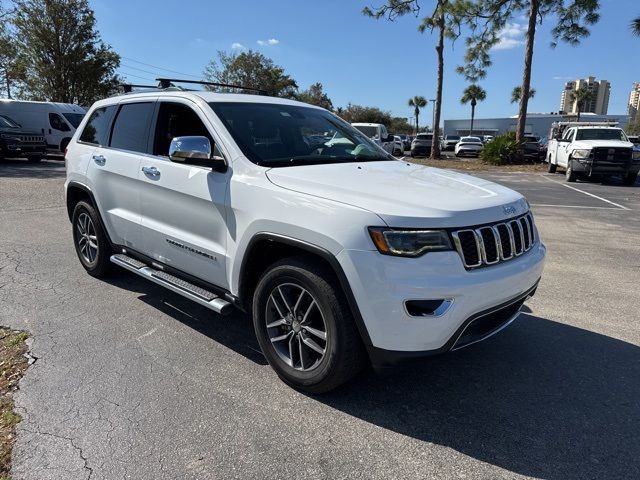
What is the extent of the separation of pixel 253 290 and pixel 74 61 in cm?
3794

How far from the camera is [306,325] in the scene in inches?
121

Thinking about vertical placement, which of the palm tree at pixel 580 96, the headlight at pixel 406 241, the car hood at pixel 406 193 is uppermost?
the palm tree at pixel 580 96

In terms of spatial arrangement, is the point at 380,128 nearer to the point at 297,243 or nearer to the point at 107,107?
the point at 107,107

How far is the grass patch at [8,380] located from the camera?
8.49 feet

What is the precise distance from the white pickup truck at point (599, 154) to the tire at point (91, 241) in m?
15.8

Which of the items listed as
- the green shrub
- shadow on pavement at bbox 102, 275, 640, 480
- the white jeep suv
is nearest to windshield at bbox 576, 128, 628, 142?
the green shrub

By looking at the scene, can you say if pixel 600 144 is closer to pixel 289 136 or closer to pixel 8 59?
→ pixel 289 136

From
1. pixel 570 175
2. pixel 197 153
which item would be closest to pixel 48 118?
pixel 570 175

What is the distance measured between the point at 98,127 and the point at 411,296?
407 centimetres

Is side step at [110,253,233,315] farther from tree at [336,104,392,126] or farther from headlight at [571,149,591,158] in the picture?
tree at [336,104,392,126]

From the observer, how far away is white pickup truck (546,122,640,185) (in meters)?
15.8

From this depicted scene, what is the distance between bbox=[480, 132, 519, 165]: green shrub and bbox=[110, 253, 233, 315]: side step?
22964 millimetres

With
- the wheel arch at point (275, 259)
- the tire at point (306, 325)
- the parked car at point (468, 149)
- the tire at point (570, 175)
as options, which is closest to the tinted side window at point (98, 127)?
the wheel arch at point (275, 259)

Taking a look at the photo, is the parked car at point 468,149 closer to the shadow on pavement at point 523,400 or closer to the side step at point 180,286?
the shadow on pavement at point 523,400
